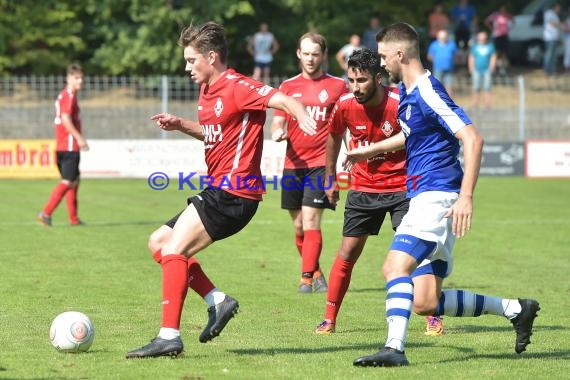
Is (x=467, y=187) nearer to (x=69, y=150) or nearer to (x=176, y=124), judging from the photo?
(x=176, y=124)

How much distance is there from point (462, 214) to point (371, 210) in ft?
7.14

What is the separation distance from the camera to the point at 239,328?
8.48 meters

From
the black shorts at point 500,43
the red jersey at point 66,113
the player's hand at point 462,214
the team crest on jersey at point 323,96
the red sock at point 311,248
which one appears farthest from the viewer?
the black shorts at point 500,43

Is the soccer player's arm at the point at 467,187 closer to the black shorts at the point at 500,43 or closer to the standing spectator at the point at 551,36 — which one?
the standing spectator at the point at 551,36

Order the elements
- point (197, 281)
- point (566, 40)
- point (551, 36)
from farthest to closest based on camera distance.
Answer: point (566, 40) < point (551, 36) < point (197, 281)

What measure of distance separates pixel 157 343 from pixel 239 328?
1603 mm

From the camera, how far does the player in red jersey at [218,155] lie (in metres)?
7.06

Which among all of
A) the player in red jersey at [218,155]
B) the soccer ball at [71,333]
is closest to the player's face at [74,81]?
the player in red jersey at [218,155]

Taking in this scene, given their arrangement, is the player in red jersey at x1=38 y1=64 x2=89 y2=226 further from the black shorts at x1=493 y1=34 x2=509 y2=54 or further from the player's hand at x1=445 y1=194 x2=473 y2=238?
the black shorts at x1=493 y1=34 x2=509 y2=54

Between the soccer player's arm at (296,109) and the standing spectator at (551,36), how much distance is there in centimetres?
2616

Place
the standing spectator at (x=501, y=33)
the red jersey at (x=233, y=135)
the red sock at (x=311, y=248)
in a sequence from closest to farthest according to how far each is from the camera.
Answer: the red jersey at (x=233, y=135), the red sock at (x=311, y=248), the standing spectator at (x=501, y=33)

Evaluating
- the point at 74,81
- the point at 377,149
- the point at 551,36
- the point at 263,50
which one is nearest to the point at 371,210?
the point at 377,149

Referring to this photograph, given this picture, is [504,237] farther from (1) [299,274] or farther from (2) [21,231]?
(2) [21,231]

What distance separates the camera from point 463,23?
34062 millimetres
